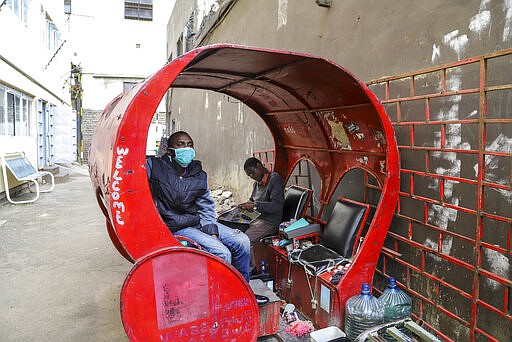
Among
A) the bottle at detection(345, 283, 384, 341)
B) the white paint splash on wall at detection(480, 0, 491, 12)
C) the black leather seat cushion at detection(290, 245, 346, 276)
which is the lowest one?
the bottle at detection(345, 283, 384, 341)

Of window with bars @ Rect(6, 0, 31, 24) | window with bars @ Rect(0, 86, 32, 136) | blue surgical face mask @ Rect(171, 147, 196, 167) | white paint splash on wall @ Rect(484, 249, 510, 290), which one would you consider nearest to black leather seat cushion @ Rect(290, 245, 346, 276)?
white paint splash on wall @ Rect(484, 249, 510, 290)

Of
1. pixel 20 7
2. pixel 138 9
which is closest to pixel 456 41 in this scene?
pixel 20 7

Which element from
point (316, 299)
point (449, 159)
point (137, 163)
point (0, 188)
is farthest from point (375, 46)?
point (0, 188)

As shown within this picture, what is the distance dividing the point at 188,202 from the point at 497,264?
7.71ft

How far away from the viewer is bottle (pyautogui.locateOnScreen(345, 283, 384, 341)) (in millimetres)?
3017

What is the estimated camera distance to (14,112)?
36.0 feet

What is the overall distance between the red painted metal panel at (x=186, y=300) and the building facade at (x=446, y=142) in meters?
1.59

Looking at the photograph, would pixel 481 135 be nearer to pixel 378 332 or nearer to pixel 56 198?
pixel 378 332

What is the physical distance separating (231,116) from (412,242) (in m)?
6.76

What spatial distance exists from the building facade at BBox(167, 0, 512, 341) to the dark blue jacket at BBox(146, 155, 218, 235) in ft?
5.67

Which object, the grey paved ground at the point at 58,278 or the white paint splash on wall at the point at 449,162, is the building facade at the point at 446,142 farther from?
the grey paved ground at the point at 58,278

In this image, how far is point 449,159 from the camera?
122 inches

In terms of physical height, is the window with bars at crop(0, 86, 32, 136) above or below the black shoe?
above

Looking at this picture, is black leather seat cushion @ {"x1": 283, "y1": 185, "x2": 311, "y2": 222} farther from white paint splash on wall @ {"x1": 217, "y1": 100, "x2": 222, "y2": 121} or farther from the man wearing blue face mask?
white paint splash on wall @ {"x1": 217, "y1": 100, "x2": 222, "y2": 121}
